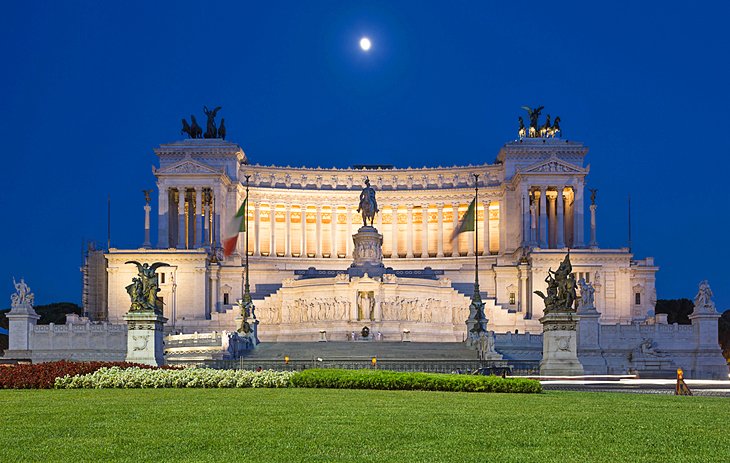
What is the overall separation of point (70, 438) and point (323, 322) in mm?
69822

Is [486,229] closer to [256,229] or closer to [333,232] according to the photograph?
[333,232]

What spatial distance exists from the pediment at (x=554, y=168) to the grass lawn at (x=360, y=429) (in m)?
86.9

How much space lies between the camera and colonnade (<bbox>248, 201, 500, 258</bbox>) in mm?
121625

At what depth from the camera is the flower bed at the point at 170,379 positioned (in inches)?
1261

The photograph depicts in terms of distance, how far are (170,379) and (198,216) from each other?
8184 cm

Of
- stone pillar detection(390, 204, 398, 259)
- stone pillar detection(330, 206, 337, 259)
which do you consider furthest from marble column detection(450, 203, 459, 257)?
stone pillar detection(330, 206, 337, 259)

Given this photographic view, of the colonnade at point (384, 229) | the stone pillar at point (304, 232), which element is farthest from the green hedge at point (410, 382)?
the colonnade at point (384, 229)

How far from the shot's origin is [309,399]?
2566 cm

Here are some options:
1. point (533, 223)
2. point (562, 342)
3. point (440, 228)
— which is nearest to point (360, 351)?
point (562, 342)

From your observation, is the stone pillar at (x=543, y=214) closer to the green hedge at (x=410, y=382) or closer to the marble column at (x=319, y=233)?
the marble column at (x=319, y=233)

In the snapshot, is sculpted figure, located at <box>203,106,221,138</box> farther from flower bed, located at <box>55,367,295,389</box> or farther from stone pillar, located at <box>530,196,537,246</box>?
flower bed, located at <box>55,367,295,389</box>

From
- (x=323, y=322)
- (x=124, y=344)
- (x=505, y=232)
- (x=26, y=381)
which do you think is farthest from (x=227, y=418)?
(x=505, y=232)

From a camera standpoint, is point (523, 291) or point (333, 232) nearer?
point (523, 291)

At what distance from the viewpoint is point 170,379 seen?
32.7 meters
